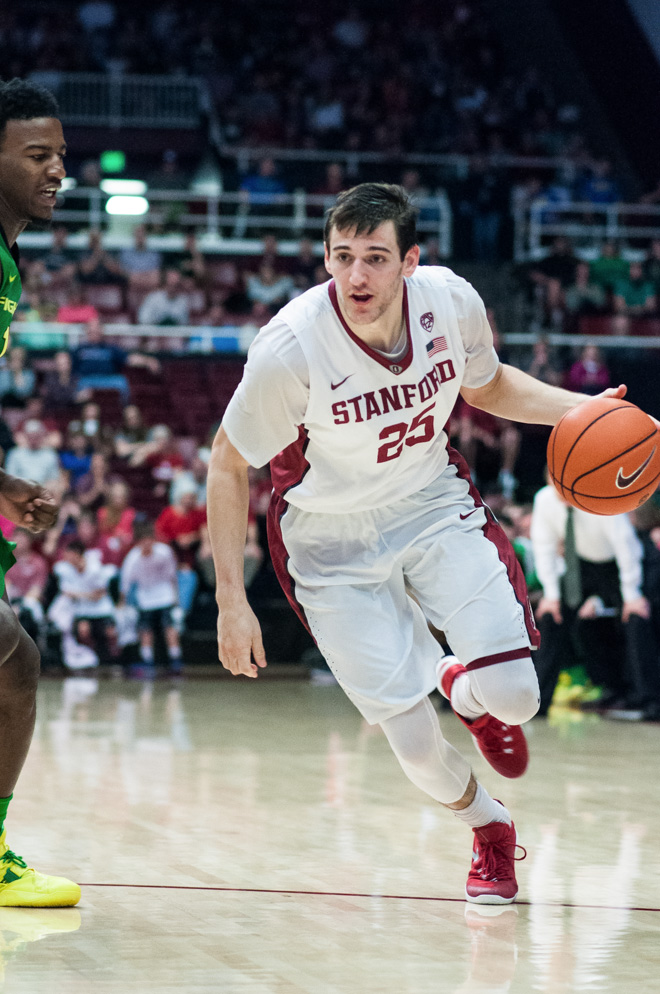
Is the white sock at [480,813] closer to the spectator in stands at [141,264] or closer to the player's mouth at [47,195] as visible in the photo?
the player's mouth at [47,195]

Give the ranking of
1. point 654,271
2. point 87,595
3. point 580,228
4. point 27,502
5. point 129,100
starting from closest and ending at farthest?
point 27,502, point 87,595, point 654,271, point 580,228, point 129,100

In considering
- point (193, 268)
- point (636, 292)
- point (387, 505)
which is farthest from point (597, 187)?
point (387, 505)

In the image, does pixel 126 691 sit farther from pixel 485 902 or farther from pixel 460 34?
pixel 460 34

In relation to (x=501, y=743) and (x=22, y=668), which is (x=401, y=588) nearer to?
(x=501, y=743)

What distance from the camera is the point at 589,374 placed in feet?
46.6

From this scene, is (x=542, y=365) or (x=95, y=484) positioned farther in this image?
(x=542, y=365)

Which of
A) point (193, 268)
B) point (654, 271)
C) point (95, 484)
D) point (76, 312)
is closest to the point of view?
point (95, 484)

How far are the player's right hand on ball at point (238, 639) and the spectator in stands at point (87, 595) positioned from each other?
328 inches

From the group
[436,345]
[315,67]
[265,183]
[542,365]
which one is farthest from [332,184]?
[436,345]

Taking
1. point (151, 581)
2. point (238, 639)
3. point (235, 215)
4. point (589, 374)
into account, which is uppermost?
point (235, 215)

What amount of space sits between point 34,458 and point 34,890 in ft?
29.4

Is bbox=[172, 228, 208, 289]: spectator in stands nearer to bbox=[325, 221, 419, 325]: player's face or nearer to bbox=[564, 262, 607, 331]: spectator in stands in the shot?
bbox=[564, 262, 607, 331]: spectator in stands

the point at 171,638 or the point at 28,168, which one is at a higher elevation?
the point at 28,168

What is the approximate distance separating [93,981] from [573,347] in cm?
1304
